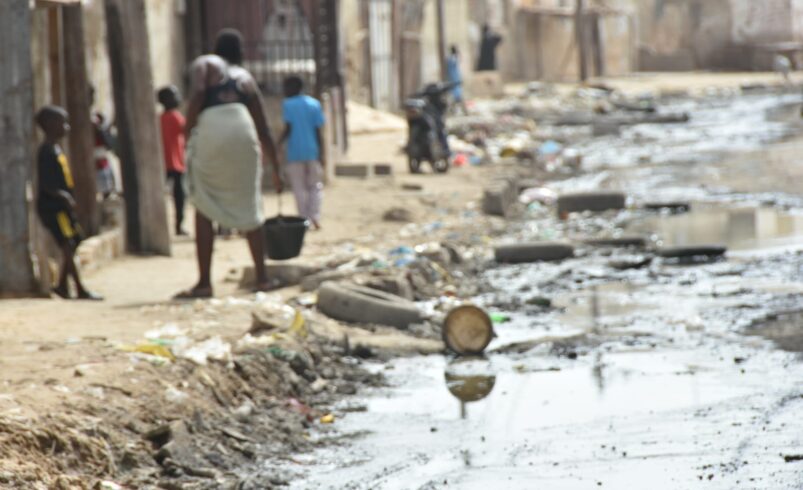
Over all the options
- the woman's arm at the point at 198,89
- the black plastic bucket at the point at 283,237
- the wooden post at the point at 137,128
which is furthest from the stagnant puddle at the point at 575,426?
the wooden post at the point at 137,128

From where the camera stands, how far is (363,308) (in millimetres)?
8328

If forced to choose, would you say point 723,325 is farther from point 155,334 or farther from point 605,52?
point 605,52

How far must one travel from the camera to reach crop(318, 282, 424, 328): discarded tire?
327 inches

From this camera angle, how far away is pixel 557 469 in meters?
5.39

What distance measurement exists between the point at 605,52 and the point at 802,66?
5.52m

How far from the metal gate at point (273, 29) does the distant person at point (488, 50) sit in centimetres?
1505

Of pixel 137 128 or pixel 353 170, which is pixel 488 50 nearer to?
pixel 353 170

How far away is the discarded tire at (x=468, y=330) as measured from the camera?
7.59 meters

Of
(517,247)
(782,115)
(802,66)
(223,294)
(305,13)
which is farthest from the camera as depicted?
(802,66)

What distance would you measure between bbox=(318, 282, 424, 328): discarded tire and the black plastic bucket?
46 cm

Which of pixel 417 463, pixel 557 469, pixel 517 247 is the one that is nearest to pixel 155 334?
pixel 417 463

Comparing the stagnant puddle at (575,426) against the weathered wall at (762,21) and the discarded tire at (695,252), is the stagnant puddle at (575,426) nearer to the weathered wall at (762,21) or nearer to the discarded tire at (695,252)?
the discarded tire at (695,252)

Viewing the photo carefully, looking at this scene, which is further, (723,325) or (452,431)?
(723,325)

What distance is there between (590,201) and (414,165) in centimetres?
440
